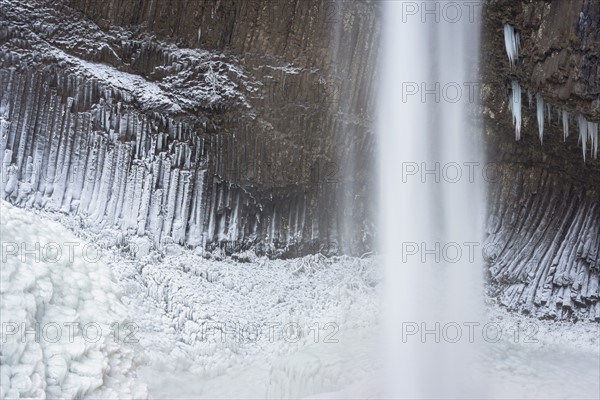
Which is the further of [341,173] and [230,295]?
[341,173]

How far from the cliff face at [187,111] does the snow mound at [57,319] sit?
1425 mm

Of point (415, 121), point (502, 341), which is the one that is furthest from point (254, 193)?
point (502, 341)

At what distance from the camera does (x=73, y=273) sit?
774 centimetres

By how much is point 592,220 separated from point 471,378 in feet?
10.6

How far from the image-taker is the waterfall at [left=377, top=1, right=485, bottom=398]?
29.9ft

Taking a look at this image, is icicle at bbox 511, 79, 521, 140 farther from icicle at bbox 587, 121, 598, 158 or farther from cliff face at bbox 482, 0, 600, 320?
icicle at bbox 587, 121, 598, 158

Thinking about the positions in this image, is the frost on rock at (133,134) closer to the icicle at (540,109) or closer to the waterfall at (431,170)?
the waterfall at (431,170)

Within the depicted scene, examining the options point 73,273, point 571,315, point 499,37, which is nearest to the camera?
point 73,273

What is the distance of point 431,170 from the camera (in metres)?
9.41

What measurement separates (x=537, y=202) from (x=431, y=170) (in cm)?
170

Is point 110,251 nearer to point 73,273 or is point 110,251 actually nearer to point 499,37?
point 73,273

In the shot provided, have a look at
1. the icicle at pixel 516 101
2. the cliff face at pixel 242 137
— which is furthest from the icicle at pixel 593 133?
the icicle at pixel 516 101

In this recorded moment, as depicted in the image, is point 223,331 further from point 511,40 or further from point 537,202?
point 511,40

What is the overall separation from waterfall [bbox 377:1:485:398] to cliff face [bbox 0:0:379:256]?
43 centimetres
